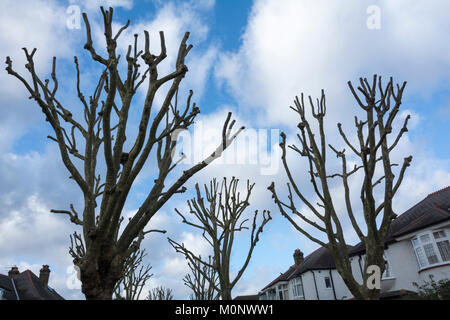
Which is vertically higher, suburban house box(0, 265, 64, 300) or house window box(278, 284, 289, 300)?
suburban house box(0, 265, 64, 300)

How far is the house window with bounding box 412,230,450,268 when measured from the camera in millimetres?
19312

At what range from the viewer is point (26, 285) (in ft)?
97.0

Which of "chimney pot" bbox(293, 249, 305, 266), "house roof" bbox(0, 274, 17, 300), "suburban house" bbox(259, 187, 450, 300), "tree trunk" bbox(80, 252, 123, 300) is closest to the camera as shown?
"tree trunk" bbox(80, 252, 123, 300)

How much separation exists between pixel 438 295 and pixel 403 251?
7569 millimetres

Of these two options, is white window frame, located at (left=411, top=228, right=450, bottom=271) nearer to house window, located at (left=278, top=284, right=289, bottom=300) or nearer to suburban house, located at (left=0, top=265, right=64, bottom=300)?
house window, located at (left=278, top=284, right=289, bottom=300)

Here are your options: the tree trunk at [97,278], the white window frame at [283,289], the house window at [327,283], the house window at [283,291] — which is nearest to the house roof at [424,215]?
the house window at [327,283]

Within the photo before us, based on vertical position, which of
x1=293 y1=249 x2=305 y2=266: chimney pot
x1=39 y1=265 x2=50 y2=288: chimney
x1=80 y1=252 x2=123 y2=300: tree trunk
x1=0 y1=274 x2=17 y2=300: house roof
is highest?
x1=293 y1=249 x2=305 y2=266: chimney pot

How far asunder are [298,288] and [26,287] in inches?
1140

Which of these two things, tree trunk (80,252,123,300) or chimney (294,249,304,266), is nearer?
tree trunk (80,252,123,300)

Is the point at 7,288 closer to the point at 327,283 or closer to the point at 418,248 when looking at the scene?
the point at 327,283

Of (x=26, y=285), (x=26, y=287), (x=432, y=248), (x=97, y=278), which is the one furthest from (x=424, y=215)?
(x=26, y=285)

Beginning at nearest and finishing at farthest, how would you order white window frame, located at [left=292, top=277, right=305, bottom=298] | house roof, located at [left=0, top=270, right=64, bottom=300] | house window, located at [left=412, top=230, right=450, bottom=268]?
1. house window, located at [left=412, top=230, right=450, bottom=268]
2. house roof, located at [left=0, top=270, right=64, bottom=300]
3. white window frame, located at [left=292, top=277, right=305, bottom=298]

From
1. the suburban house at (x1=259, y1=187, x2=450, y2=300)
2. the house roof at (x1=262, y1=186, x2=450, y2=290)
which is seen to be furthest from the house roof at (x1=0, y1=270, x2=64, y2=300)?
the house roof at (x1=262, y1=186, x2=450, y2=290)
